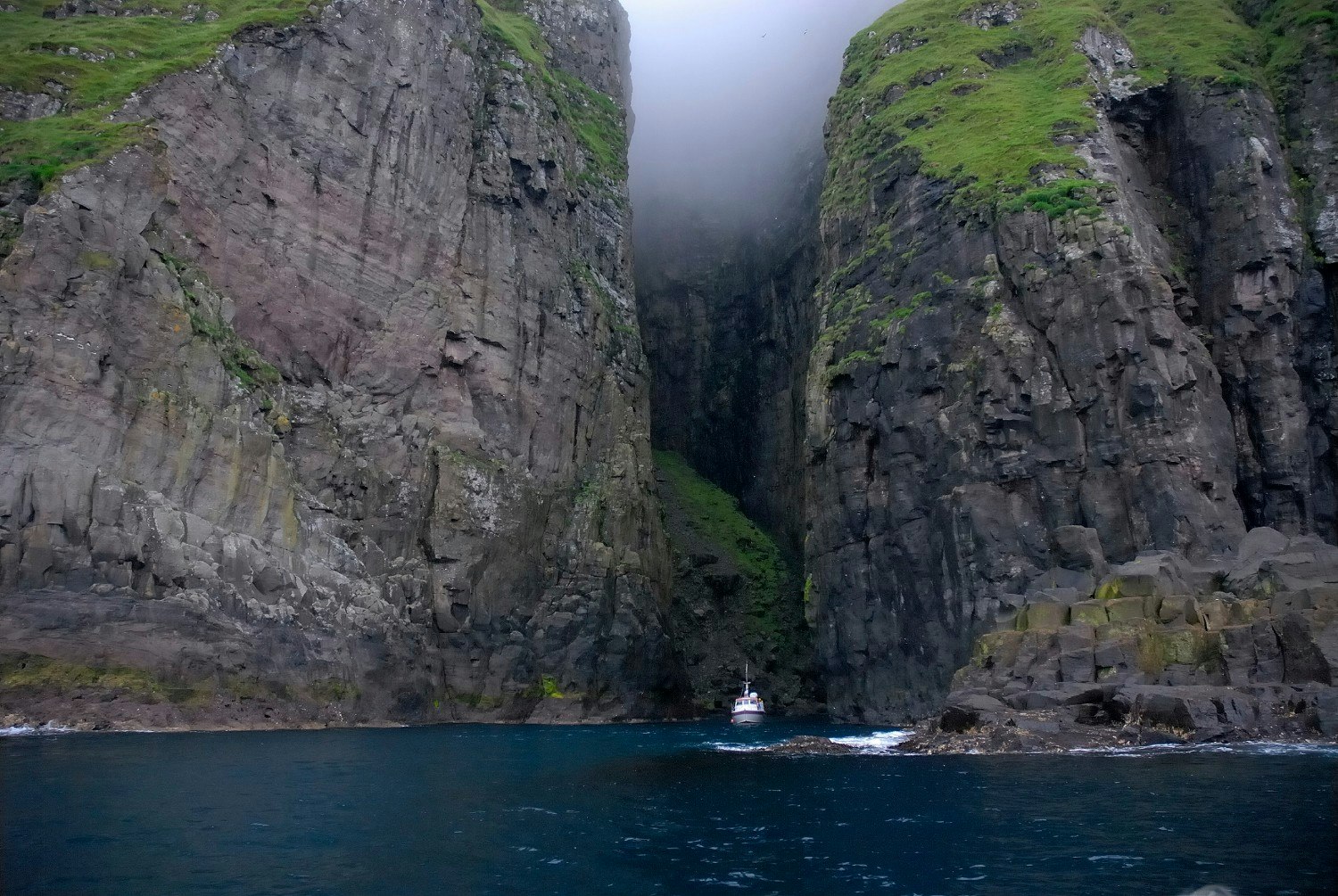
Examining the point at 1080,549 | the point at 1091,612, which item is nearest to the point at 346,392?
the point at 1080,549

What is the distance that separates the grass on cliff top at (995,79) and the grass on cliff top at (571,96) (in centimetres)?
2231

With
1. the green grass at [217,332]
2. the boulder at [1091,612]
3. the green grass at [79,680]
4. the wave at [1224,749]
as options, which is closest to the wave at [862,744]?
the wave at [1224,749]

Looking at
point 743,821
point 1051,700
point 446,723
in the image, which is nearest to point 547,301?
point 446,723

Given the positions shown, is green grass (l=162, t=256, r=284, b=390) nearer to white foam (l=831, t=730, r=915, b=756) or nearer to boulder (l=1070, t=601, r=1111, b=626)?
white foam (l=831, t=730, r=915, b=756)

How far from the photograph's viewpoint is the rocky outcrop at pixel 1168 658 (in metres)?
38.6

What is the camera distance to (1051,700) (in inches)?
1721

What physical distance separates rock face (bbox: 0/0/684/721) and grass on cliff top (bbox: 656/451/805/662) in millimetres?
15217

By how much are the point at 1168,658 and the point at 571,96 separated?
78.2 m

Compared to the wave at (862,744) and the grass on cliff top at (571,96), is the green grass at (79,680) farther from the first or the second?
the grass on cliff top at (571,96)

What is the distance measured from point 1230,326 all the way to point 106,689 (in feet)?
222

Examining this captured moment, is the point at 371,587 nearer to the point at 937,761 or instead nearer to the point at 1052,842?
the point at 937,761

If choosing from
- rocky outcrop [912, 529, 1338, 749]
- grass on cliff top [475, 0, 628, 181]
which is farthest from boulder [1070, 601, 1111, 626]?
grass on cliff top [475, 0, 628, 181]

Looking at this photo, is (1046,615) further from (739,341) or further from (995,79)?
(739,341)

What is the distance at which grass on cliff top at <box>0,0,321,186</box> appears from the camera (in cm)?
5612
